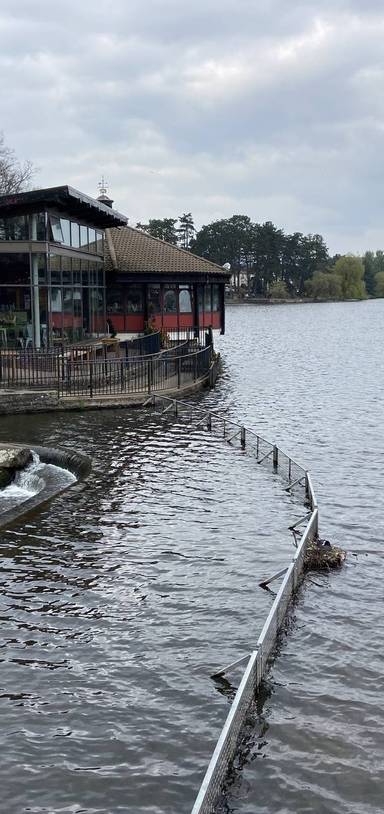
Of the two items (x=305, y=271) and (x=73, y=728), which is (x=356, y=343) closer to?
(x=73, y=728)

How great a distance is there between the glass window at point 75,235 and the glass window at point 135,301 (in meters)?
6.56

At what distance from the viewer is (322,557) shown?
1260cm

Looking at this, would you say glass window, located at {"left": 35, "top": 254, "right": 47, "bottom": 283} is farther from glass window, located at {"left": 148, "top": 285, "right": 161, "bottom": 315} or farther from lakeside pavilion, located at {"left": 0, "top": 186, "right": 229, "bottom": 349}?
glass window, located at {"left": 148, "top": 285, "right": 161, "bottom": 315}

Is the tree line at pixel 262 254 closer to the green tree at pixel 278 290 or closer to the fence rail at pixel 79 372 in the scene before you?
the green tree at pixel 278 290

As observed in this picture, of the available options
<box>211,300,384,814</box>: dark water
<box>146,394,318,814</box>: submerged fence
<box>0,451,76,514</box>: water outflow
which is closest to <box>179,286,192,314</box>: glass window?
<box>211,300,384,814</box>: dark water

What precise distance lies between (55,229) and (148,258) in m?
11.1

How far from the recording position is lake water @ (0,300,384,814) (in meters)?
7.42

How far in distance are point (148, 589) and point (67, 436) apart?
10.5 m

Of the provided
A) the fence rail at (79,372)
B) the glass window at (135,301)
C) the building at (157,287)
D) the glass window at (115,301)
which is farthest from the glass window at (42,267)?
the glass window at (135,301)

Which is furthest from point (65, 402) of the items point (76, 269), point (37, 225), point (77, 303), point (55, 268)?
point (76, 269)

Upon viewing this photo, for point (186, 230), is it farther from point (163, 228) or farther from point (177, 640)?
point (177, 640)

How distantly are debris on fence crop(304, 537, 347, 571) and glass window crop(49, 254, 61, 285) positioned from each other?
2001 centimetres

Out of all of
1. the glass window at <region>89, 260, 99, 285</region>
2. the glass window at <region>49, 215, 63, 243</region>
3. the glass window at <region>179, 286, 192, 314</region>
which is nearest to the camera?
the glass window at <region>49, 215, 63, 243</region>

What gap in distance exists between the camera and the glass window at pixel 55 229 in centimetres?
3016
